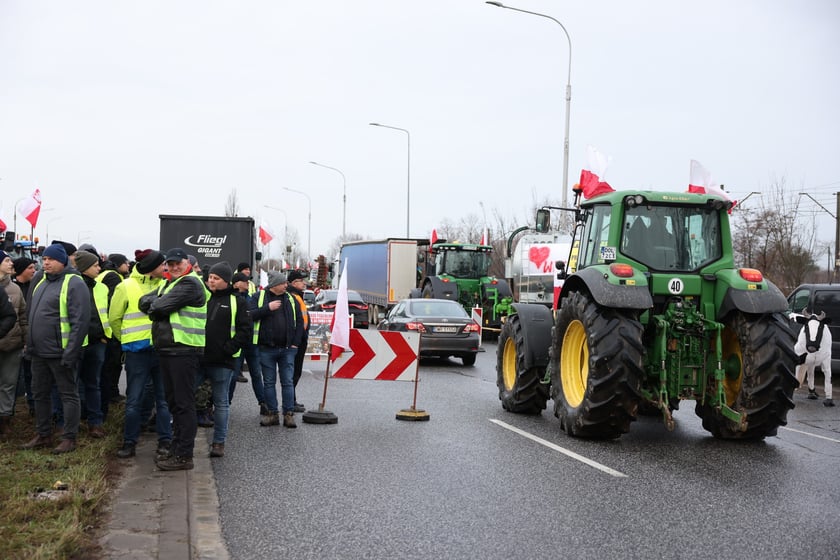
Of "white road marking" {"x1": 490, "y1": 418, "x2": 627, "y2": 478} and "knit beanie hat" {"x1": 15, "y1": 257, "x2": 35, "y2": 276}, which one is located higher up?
"knit beanie hat" {"x1": 15, "y1": 257, "x2": 35, "y2": 276}

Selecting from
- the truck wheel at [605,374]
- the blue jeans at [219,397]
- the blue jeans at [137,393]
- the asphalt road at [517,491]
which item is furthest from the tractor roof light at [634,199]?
the blue jeans at [137,393]

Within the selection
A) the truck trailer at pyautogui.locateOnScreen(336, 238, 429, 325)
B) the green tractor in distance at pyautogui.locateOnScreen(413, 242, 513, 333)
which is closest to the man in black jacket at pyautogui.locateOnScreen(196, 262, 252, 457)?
the green tractor in distance at pyautogui.locateOnScreen(413, 242, 513, 333)

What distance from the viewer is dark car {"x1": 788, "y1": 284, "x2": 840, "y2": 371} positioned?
55.3ft

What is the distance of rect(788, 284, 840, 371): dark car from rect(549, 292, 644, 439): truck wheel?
27.8ft

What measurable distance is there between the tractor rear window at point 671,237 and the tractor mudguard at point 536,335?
5.84ft

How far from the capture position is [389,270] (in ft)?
114

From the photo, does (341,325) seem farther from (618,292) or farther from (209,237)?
(209,237)

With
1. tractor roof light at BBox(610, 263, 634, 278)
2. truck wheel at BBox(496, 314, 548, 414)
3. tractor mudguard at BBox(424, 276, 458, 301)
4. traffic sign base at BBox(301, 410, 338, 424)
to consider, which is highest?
tractor roof light at BBox(610, 263, 634, 278)

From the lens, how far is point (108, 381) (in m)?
9.99

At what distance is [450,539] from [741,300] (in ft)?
16.0

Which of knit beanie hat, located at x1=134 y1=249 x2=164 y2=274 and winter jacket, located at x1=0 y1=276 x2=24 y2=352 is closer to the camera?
knit beanie hat, located at x1=134 y1=249 x2=164 y2=274

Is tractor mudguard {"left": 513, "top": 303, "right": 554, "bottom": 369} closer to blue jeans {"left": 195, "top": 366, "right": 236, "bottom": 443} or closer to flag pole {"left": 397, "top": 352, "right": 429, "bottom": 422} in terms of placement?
flag pole {"left": 397, "top": 352, "right": 429, "bottom": 422}

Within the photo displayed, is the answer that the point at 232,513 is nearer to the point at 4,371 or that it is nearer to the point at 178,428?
the point at 178,428

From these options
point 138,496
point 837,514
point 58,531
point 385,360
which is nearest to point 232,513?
point 138,496
